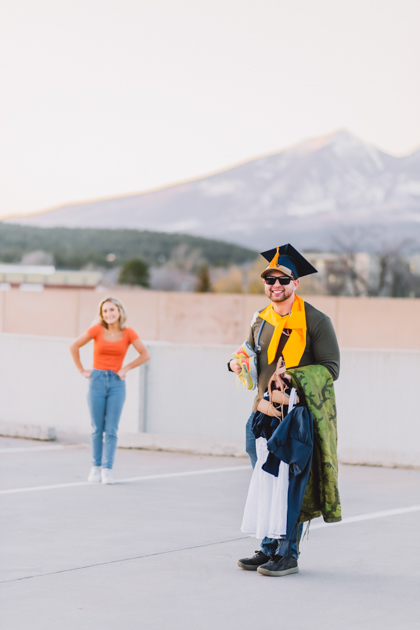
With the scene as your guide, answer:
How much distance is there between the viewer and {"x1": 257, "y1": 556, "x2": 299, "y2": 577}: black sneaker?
5953 mm

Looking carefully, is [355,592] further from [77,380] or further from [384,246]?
[384,246]

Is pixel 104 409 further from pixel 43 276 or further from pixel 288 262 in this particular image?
pixel 43 276

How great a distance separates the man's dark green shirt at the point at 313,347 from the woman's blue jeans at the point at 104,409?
3.80 meters

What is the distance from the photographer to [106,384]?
31.8 ft

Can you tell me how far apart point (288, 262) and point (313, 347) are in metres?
0.52

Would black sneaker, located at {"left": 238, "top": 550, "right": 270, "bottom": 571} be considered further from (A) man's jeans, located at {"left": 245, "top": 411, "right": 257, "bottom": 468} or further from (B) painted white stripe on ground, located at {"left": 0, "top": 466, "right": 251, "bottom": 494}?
(B) painted white stripe on ground, located at {"left": 0, "top": 466, "right": 251, "bottom": 494}

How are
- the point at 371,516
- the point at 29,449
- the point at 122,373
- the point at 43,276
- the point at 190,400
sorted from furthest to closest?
the point at 43,276 < the point at 190,400 < the point at 29,449 < the point at 122,373 < the point at 371,516

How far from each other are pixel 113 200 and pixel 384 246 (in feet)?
260

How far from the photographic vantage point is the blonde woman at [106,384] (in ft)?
31.6

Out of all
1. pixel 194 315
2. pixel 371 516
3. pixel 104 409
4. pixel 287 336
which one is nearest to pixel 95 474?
pixel 104 409

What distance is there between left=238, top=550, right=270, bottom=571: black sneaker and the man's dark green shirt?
0.90 metres

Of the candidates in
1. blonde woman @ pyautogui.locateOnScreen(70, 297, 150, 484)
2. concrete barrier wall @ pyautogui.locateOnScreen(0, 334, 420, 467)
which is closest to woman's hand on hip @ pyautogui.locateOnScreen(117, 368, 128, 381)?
blonde woman @ pyautogui.locateOnScreen(70, 297, 150, 484)

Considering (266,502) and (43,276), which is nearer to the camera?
(266,502)

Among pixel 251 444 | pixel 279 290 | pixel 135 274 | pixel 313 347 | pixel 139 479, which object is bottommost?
pixel 139 479
